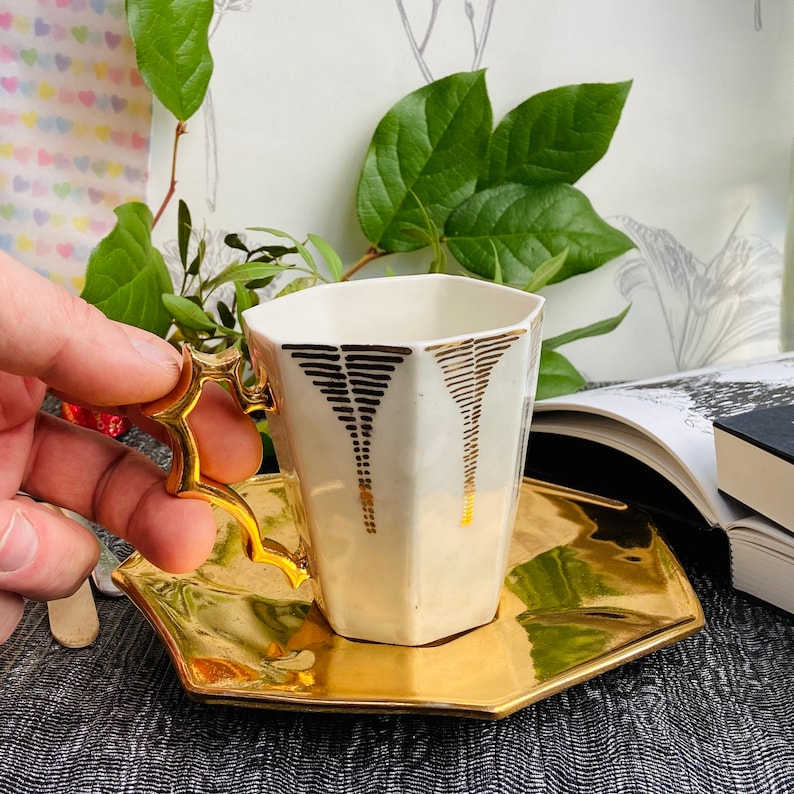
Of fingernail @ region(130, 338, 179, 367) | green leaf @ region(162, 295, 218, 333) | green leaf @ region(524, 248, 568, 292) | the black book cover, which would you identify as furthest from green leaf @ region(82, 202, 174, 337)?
the black book cover

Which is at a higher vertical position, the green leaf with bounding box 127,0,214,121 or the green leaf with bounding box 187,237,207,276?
the green leaf with bounding box 127,0,214,121

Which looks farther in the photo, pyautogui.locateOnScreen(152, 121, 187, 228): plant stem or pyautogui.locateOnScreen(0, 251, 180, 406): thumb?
pyautogui.locateOnScreen(152, 121, 187, 228): plant stem

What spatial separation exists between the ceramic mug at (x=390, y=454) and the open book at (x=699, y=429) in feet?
0.42

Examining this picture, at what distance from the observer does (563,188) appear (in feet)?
1.85

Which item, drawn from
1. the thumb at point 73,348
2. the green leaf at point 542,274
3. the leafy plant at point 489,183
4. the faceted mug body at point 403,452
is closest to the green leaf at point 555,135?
the leafy plant at point 489,183

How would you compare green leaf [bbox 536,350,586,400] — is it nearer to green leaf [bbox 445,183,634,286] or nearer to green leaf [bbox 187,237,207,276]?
green leaf [bbox 445,183,634,286]

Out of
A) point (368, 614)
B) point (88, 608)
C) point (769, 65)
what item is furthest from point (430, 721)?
point (769, 65)

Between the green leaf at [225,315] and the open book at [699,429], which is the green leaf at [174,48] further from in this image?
the open book at [699,429]

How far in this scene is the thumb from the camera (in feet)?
0.94

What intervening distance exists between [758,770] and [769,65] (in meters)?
0.58

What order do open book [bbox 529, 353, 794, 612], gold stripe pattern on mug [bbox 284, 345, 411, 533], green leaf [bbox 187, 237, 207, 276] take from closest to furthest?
1. gold stripe pattern on mug [bbox 284, 345, 411, 533]
2. open book [bbox 529, 353, 794, 612]
3. green leaf [bbox 187, 237, 207, 276]

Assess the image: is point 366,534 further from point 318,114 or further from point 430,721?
point 318,114

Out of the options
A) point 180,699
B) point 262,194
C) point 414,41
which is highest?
point 414,41

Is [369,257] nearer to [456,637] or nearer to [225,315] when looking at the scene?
[225,315]
